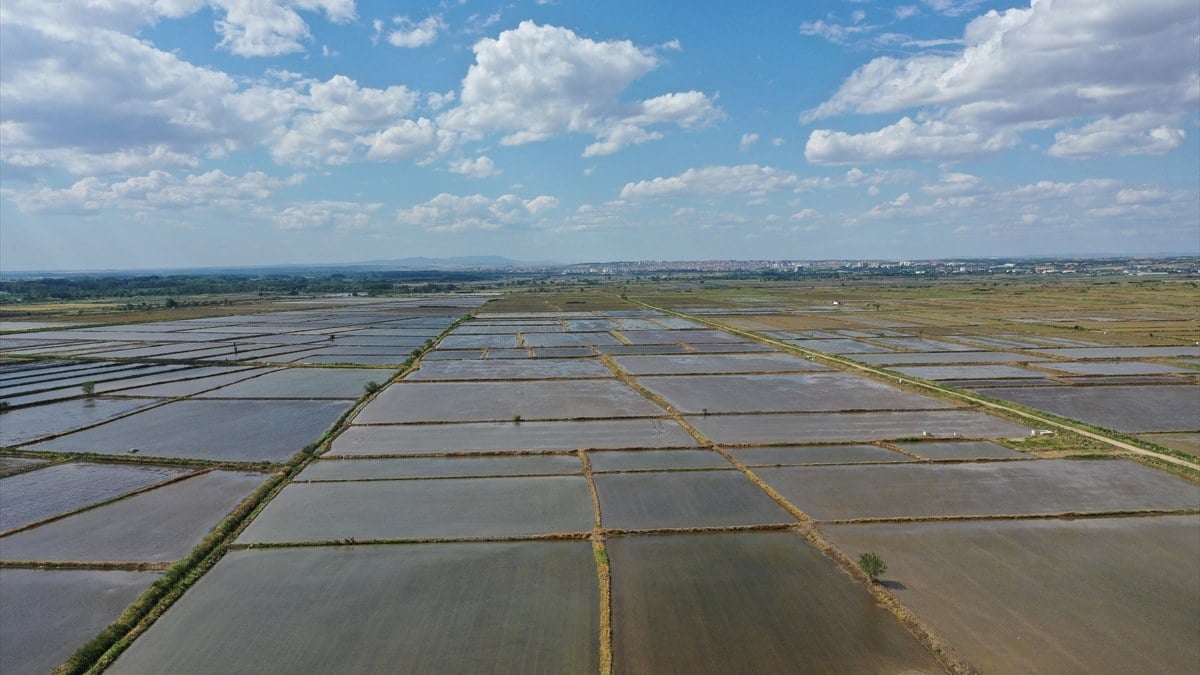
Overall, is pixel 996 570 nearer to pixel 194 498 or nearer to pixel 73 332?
pixel 194 498

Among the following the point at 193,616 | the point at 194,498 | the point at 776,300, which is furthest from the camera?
the point at 776,300

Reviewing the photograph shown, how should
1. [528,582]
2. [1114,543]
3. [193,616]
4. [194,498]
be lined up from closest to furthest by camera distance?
[193,616]
[528,582]
[1114,543]
[194,498]

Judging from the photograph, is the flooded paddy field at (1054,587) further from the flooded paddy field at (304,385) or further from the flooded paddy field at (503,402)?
the flooded paddy field at (304,385)

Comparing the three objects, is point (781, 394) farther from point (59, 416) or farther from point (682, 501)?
point (59, 416)

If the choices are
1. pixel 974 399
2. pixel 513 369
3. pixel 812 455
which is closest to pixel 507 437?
pixel 812 455

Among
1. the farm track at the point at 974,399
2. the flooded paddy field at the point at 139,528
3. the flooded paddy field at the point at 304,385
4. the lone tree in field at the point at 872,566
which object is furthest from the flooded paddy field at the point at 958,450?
the flooded paddy field at the point at 304,385

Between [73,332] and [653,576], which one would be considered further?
[73,332]

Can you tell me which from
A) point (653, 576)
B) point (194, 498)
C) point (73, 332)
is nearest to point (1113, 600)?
point (653, 576)
